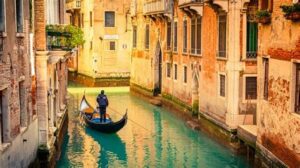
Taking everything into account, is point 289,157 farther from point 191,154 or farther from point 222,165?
point 191,154

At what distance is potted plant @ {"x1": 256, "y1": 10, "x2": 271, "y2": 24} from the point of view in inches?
375

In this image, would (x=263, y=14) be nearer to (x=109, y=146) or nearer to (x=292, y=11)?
(x=292, y=11)

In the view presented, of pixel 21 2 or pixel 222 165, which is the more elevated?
pixel 21 2

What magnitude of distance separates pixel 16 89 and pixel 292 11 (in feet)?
15.0

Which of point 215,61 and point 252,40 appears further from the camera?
point 215,61

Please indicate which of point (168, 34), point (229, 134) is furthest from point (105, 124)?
point (168, 34)

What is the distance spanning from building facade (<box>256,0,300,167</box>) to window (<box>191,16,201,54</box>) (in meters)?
5.91

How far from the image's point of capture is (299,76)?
833 cm

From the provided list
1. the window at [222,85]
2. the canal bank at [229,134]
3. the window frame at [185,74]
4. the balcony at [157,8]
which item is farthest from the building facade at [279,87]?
the balcony at [157,8]

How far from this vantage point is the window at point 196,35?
1611cm

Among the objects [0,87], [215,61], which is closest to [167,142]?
[215,61]

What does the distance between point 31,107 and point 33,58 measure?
1020 mm

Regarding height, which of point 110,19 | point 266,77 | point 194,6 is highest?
point 110,19

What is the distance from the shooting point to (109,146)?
1359cm
